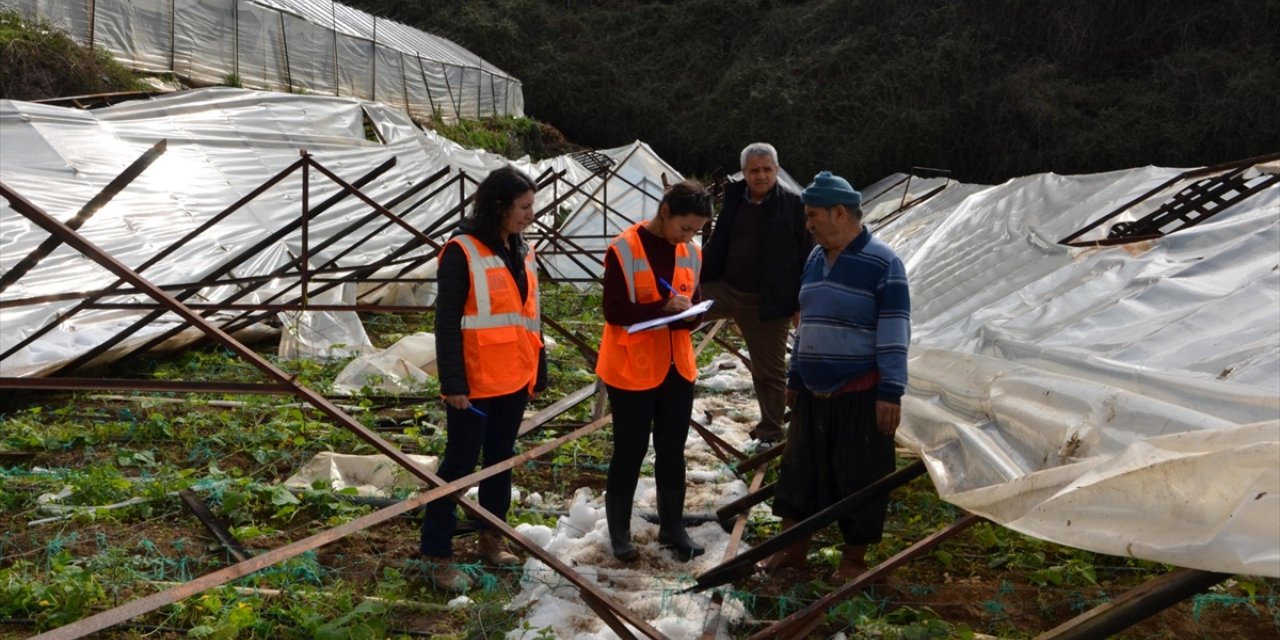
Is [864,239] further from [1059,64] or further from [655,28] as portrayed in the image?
[655,28]

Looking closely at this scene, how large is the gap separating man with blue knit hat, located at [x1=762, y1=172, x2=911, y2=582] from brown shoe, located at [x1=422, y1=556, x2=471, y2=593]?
1282 millimetres

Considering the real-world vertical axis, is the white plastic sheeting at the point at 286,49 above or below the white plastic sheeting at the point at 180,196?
above

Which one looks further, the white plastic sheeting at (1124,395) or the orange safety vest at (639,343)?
the orange safety vest at (639,343)

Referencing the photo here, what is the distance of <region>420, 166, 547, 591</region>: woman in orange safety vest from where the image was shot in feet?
12.1

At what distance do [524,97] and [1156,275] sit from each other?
29.7 meters

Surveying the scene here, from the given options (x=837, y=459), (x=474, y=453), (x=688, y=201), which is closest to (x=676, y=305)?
(x=688, y=201)

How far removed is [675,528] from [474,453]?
3.04 feet

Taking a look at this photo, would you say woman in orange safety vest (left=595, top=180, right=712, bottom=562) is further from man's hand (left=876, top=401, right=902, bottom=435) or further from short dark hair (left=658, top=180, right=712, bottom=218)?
man's hand (left=876, top=401, right=902, bottom=435)

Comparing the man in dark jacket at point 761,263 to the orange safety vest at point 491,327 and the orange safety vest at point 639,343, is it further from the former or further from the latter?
the orange safety vest at point 491,327

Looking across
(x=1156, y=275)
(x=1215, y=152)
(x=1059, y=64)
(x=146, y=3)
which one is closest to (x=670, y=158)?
(x=1059, y=64)

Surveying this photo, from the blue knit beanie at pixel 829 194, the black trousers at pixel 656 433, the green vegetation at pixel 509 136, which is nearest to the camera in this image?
the blue knit beanie at pixel 829 194

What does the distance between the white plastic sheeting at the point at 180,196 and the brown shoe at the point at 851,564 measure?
4272 mm

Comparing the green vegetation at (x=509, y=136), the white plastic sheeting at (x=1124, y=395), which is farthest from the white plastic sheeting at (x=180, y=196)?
the green vegetation at (x=509, y=136)

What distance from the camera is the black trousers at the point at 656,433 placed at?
4.01 meters
